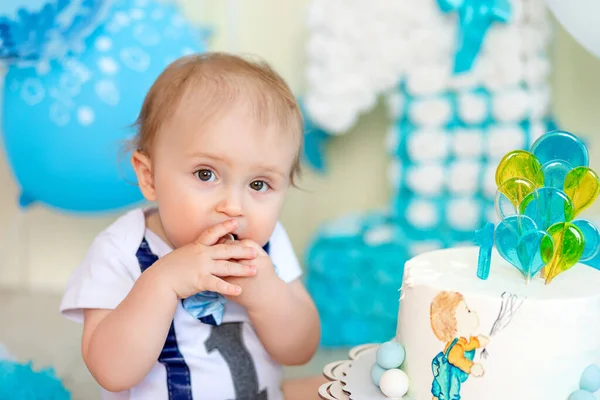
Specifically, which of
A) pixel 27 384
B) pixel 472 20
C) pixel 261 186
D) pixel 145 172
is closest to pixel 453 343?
pixel 261 186

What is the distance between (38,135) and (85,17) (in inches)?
11.7

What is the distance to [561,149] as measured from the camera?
911mm

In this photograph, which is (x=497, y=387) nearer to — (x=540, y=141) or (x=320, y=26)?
(x=540, y=141)

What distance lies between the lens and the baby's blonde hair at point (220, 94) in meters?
1.01

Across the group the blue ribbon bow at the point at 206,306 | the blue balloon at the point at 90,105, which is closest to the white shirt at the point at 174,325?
the blue ribbon bow at the point at 206,306

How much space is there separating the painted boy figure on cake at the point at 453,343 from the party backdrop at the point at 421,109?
105 centimetres

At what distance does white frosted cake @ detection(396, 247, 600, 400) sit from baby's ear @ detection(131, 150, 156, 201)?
17.3 inches

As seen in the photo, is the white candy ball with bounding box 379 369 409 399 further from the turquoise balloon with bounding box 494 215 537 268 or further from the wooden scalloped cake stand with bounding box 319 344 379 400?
the turquoise balloon with bounding box 494 215 537 268

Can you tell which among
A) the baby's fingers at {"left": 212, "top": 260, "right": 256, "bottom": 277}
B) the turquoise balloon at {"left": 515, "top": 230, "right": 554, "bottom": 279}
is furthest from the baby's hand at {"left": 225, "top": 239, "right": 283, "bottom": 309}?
the turquoise balloon at {"left": 515, "top": 230, "right": 554, "bottom": 279}

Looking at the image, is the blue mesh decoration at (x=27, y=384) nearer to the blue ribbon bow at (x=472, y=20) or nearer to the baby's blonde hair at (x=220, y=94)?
the baby's blonde hair at (x=220, y=94)

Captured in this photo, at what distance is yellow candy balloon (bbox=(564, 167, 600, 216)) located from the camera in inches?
34.1

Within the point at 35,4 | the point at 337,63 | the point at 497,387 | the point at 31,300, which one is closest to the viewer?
the point at 497,387

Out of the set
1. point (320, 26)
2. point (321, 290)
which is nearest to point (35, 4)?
point (320, 26)

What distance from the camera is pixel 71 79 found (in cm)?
172
